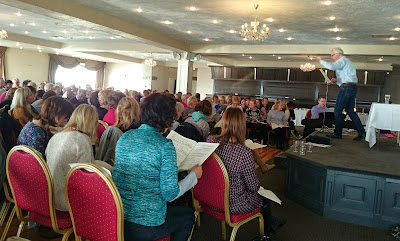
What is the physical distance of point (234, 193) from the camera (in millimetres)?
2539

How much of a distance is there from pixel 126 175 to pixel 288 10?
6297 mm

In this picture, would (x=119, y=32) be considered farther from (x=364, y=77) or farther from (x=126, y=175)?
(x=364, y=77)

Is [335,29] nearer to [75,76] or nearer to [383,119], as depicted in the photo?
[383,119]

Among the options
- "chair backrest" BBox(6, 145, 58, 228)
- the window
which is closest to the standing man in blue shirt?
"chair backrest" BBox(6, 145, 58, 228)

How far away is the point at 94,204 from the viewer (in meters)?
1.76

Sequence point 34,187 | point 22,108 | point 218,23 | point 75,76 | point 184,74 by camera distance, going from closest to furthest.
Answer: point 34,187, point 22,108, point 218,23, point 184,74, point 75,76

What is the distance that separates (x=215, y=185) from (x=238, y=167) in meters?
0.22

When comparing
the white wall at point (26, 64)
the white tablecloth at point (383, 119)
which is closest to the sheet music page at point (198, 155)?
the white tablecloth at point (383, 119)

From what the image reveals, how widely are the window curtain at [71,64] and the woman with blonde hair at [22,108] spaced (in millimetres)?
15928

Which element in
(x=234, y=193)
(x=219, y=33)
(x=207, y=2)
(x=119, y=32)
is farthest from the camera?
(x=219, y=33)

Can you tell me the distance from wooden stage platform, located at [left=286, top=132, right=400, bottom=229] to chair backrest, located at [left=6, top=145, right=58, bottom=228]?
2831mm

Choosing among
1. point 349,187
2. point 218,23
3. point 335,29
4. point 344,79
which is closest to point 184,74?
point 218,23

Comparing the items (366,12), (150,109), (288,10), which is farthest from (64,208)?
(366,12)

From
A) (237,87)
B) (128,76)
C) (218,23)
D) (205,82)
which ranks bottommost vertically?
(237,87)
